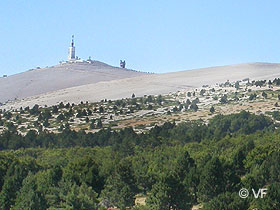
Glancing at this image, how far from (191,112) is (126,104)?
12.4 m

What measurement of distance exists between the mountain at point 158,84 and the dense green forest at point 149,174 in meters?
63.3

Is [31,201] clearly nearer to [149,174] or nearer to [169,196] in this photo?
[169,196]

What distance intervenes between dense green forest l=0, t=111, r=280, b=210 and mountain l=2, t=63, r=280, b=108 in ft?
208

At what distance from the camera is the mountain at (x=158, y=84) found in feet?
472

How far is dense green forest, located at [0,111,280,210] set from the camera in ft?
143

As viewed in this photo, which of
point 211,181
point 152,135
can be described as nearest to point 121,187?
point 211,181

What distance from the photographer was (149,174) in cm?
5425

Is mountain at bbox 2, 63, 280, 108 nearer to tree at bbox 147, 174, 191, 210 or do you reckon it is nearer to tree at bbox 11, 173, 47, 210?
tree at bbox 147, 174, 191, 210

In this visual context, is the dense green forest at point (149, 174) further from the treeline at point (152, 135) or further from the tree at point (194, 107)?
the tree at point (194, 107)

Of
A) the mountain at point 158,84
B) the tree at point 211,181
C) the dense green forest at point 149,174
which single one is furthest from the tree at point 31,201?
the mountain at point 158,84

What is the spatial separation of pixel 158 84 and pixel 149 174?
104 meters

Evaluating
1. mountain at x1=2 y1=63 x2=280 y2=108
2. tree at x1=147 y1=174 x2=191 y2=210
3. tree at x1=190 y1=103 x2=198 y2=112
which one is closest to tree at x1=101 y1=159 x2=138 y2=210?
tree at x1=147 y1=174 x2=191 y2=210

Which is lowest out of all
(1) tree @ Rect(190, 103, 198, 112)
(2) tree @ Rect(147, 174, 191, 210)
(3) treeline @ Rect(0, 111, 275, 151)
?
(3) treeline @ Rect(0, 111, 275, 151)

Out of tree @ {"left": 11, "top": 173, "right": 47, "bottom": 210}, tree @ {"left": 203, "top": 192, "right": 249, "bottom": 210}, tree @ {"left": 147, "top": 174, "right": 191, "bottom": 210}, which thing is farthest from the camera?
tree @ {"left": 147, "top": 174, "right": 191, "bottom": 210}
